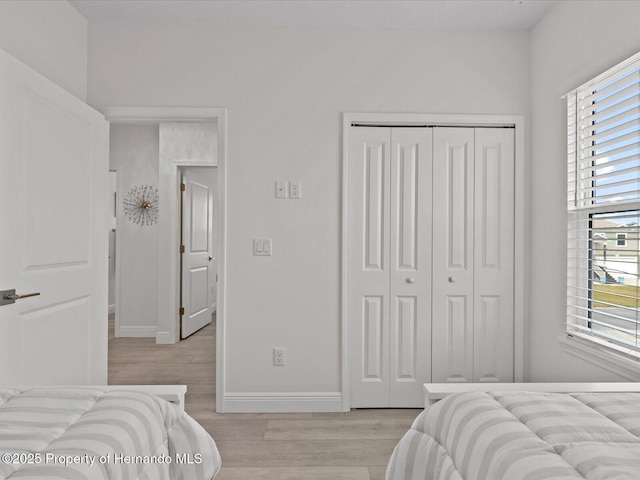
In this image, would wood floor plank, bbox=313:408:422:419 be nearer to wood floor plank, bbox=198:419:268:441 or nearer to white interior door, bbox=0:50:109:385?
wood floor plank, bbox=198:419:268:441

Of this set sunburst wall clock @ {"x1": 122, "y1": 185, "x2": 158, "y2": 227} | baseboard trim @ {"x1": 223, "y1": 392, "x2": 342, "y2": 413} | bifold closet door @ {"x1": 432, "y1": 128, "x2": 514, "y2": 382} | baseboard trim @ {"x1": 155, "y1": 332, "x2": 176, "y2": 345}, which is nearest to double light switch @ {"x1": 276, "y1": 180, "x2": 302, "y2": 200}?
bifold closet door @ {"x1": 432, "y1": 128, "x2": 514, "y2": 382}

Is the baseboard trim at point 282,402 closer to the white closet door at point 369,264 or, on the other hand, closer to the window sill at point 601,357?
the white closet door at point 369,264

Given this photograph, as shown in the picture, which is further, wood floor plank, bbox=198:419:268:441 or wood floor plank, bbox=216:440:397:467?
wood floor plank, bbox=198:419:268:441

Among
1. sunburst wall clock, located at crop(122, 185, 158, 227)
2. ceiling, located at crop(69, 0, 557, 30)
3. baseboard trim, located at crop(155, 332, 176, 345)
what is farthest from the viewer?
sunburst wall clock, located at crop(122, 185, 158, 227)

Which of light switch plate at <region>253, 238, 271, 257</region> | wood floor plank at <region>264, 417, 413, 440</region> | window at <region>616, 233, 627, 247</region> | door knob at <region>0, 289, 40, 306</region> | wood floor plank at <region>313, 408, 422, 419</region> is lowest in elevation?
wood floor plank at <region>313, 408, 422, 419</region>

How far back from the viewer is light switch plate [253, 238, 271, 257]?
3.05m

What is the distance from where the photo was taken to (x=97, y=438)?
1.04m

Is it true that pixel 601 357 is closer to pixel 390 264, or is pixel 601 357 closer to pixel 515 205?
pixel 515 205

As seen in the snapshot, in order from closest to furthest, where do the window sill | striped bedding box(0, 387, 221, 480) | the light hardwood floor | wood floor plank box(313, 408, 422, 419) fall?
Answer: 1. striped bedding box(0, 387, 221, 480)
2. the window sill
3. the light hardwood floor
4. wood floor plank box(313, 408, 422, 419)

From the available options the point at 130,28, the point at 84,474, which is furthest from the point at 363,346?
the point at 130,28

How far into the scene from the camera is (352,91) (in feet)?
10.1

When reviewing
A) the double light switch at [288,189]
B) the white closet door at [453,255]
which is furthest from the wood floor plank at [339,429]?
the double light switch at [288,189]

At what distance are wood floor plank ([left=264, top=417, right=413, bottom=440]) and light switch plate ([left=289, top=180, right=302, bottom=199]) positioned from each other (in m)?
1.47

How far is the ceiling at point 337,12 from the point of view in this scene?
278 centimetres
